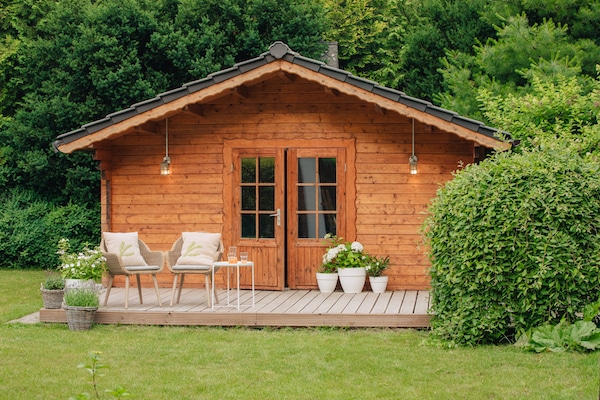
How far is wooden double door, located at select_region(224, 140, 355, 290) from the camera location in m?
11.0

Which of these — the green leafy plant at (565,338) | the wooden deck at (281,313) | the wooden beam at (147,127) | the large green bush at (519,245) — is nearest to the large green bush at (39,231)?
the wooden beam at (147,127)

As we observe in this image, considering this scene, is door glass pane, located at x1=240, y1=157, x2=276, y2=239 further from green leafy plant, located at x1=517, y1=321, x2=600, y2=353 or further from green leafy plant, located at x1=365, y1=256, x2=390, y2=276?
green leafy plant, located at x1=517, y1=321, x2=600, y2=353

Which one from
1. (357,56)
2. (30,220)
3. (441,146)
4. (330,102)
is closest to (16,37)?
(30,220)

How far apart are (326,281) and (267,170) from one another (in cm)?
164

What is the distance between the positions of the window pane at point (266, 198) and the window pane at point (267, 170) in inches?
4.1

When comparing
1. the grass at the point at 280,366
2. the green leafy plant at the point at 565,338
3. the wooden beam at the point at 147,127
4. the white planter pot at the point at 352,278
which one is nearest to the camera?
the grass at the point at 280,366

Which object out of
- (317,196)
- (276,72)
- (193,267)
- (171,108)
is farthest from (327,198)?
(193,267)

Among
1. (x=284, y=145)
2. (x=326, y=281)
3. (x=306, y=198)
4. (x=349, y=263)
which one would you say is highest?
(x=284, y=145)

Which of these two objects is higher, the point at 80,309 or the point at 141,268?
the point at 141,268

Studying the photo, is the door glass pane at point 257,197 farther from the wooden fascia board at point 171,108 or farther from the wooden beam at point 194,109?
the wooden fascia board at point 171,108

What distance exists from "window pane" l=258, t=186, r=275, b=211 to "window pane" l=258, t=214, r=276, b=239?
104 mm

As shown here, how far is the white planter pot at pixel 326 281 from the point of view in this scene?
10.7m

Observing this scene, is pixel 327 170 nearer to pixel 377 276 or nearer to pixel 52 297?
pixel 377 276

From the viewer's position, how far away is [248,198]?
36.7ft
